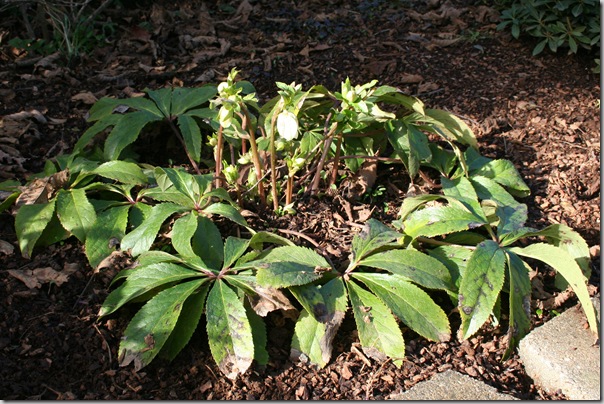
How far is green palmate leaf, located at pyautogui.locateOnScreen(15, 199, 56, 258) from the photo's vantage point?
2.43 m

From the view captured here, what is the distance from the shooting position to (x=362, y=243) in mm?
2367

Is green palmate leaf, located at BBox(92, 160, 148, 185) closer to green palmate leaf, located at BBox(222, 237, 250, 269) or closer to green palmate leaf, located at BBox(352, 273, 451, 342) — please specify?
green palmate leaf, located at BBox(222, 237, 250, 269)

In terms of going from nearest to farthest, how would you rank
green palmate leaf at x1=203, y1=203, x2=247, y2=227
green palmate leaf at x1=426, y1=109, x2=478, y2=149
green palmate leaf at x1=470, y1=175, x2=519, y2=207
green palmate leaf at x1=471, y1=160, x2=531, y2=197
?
1. green palmate leaf at x1=203, y1=203, x2=247, y2=227
2. green palmate leaf at x1=470, y1=175, x2=519, y2=207
3. green palmate leaf at x1=471, y1=160, x2=531, y2=197
4. green palmate leaf at x1=426, y1=109, x2=478, y2=149

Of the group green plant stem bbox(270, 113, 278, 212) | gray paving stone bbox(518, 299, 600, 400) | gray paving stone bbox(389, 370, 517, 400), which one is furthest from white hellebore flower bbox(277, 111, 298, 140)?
gray paving stone bbox(518, 299, 600, 400)

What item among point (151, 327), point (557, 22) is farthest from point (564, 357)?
point (557, 22)

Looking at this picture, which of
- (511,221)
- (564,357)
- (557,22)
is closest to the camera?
(564,357)

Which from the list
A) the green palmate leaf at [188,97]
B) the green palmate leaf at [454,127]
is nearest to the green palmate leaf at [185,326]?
the green palmate leaf at [188,97]

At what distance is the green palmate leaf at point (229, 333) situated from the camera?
2.10m

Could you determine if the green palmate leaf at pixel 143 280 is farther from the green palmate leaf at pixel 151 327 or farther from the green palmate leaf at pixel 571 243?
the green palmate leaf at pixel 571 243

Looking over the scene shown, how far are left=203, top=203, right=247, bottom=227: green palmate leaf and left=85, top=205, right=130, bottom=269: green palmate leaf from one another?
0.30 m

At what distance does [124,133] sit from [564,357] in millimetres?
1766

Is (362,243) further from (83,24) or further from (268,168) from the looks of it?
(83,24)

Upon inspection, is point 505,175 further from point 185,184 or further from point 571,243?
point 185,184

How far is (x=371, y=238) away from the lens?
2.39 meters
